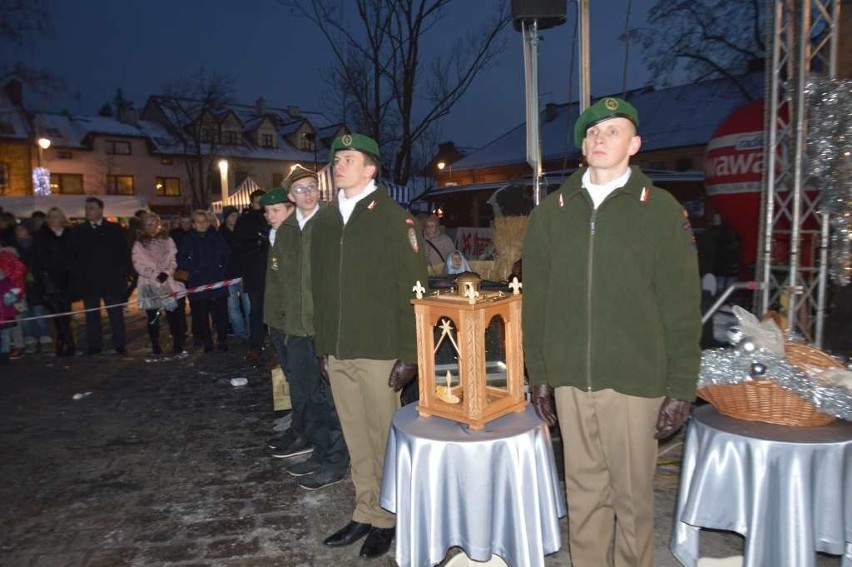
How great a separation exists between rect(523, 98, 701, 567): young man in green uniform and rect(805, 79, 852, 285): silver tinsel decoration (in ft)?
8.40

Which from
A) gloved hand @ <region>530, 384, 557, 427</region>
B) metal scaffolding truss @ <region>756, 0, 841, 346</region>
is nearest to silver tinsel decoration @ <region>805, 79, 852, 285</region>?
metal scaffolding truss @ <region>756, 0, 841, 346</region>

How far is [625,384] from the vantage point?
2.58 metres

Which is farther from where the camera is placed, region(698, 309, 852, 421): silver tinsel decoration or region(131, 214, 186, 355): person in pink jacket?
region(131, 214, 186, 355): person in pink jacket

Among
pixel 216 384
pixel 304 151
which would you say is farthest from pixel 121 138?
pixel 216 384

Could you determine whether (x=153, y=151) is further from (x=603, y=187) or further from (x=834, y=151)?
(x=603, y=187)

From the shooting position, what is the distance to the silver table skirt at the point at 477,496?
2645 millimetres

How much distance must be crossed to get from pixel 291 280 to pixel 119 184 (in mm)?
41494

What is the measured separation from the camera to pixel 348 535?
363 centimetres

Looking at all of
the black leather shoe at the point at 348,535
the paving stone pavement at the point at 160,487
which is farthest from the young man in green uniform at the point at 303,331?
the black leather shoe at the point at 348,535

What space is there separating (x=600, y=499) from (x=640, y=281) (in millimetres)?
1016

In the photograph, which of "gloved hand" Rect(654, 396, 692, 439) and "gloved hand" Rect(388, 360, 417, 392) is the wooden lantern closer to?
"gloved hand" Rect(388, 360, 417, 392)

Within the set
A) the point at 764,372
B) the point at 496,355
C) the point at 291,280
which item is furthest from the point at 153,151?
the point at 764,372

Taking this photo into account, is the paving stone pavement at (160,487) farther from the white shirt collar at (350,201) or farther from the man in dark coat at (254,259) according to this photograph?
the white shirt collar at (350,201)

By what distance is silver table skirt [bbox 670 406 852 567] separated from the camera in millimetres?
2604
